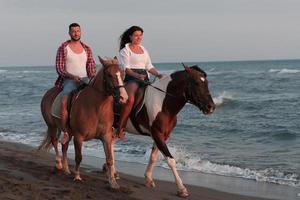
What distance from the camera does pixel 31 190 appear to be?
618 centimetres

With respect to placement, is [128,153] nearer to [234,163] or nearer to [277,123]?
[234,163]

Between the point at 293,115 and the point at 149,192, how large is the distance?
13.6 m

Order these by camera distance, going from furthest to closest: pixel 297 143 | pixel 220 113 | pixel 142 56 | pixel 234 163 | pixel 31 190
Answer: pixel 220 113, pixel 297 143, pixel 234 163, pixel 142 56, pixel 31 190

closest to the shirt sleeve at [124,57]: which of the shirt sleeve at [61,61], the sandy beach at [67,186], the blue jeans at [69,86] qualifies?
the blue jeans at [69,86]

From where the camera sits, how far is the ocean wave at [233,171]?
30.0 feet

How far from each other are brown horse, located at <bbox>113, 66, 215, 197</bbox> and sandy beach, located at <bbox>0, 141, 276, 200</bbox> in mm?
629

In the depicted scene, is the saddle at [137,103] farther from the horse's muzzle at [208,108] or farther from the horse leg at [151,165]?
the horse's muzzle at [208,108]

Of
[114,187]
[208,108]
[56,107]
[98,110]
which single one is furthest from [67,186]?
[208,108]

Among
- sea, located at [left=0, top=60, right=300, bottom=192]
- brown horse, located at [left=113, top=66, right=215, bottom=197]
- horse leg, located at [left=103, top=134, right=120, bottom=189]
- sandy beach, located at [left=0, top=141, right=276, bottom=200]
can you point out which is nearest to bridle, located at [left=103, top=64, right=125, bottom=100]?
horse leg, located at [left=103, top=134, right=120, bottom=189]

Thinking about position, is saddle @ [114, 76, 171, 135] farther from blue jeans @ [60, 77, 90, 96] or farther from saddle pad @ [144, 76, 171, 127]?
blue jeans @ [60, 77, 90, 96]

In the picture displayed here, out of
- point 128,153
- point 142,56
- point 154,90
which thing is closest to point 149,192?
point 154,90

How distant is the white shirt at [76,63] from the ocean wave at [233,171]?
338 centimetres

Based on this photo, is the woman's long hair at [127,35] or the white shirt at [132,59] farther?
the woman's long hair at [127,35]

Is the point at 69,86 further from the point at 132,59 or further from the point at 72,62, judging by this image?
the point at 132,59
